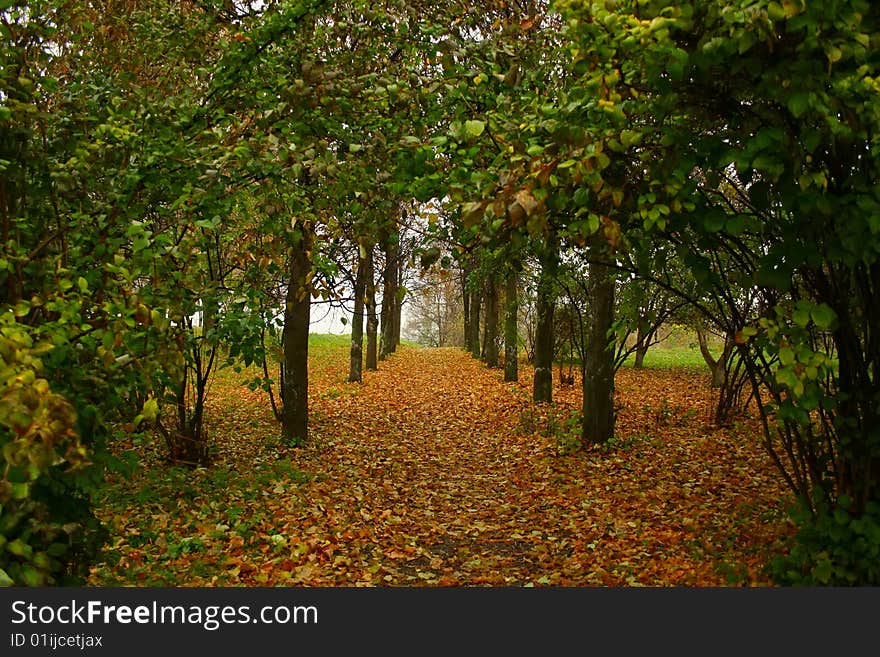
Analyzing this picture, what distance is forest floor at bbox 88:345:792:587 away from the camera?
5332 millimetres

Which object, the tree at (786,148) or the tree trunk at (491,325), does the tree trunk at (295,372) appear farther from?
the tree trunk at (491,325)

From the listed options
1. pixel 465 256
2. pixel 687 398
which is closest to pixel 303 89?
pixel 465 256

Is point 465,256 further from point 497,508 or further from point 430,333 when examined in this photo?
point 430,333

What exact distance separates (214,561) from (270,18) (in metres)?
4.75

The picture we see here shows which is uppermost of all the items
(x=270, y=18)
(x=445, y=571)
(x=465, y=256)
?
(x=270, y=18)

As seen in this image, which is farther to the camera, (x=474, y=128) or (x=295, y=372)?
(x=295, y=372)

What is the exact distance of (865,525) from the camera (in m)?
3.85

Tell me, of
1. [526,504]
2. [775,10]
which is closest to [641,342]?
[526,504]

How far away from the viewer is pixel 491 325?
20422 mm

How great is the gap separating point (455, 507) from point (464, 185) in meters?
4.91

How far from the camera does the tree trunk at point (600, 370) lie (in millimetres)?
9094

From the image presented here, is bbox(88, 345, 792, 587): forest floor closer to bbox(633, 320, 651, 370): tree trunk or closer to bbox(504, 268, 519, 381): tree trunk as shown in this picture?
bbox(633, 320, 651, 370): tree trunk

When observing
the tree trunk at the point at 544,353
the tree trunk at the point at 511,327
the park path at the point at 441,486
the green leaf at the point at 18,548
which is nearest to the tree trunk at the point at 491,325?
the tree trunk at the point at 511,327

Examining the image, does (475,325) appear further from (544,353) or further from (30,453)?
(30,453)
